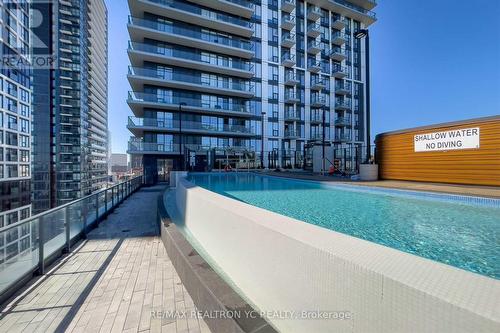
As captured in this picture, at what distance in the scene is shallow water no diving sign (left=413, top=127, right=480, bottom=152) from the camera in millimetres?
9070

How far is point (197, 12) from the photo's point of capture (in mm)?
28062

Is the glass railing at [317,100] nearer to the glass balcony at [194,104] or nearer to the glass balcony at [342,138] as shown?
the glass balcony at [342,138]

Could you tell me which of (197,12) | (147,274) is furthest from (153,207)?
(197,12)

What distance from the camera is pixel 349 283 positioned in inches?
56.2

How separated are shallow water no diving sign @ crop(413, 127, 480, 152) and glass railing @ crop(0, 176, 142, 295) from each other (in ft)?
45.0

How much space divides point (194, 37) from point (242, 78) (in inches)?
323

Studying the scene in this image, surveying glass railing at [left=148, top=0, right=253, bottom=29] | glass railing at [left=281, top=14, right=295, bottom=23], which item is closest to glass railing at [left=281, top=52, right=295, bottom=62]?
glass railing at [left=281, top=14, right=295, bottom=23]

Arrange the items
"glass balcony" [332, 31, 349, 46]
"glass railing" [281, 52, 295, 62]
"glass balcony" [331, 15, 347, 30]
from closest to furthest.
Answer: "glass railing" [281, 52, 295, 62], "glass balcony" [332, 31, 349, 46], "glass balcony" [331, 15, 347, 30]

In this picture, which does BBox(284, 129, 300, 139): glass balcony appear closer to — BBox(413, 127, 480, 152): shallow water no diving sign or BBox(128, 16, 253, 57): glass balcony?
BBox(128, 16, 253, 57): glass balcony

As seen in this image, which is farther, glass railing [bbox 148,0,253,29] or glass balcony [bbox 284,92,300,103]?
glass balcony [bbox 284,92,300,103]

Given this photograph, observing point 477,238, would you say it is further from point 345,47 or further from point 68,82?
point 68,82

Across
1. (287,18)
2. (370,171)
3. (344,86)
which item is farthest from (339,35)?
(370,171)

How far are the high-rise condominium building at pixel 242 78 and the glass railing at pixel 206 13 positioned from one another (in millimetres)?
149

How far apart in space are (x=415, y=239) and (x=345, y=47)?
44.7 meters
